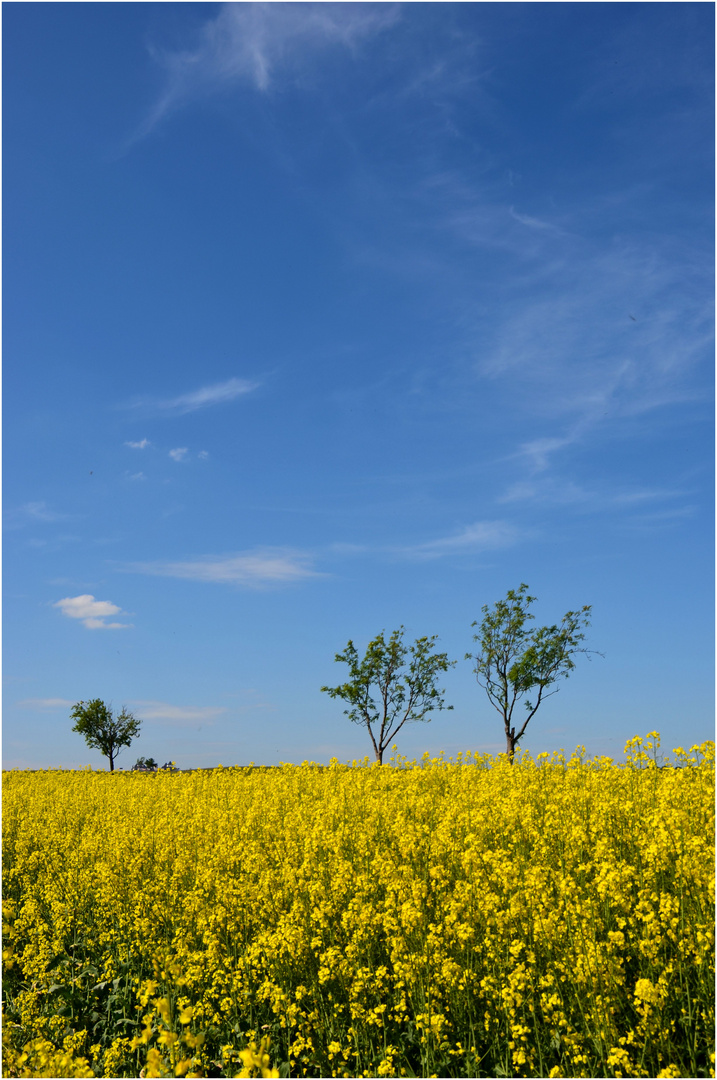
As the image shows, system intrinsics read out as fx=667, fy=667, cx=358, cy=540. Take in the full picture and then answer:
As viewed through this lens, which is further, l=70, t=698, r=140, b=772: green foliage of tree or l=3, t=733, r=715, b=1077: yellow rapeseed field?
l=70, t=698, r=140, b=772: green foliage of tree

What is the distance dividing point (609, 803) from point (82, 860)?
23.7ft

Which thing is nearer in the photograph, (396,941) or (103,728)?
(396,941)

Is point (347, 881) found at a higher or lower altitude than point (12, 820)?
higher

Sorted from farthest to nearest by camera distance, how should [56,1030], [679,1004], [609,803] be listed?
1. [609,803]
2. [56,1030]
3. [679,1004]

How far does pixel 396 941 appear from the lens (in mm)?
5023

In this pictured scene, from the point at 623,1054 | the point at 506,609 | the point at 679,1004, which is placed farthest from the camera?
the point at 506,609

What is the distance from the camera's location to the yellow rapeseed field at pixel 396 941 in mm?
4523

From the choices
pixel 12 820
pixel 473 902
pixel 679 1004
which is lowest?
pixel 12 820

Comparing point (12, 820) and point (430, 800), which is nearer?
point (430, 800)

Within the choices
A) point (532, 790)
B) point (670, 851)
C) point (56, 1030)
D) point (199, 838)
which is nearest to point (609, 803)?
point (670, 851)

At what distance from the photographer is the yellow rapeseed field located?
4.52 m

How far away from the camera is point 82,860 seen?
31.0 feet

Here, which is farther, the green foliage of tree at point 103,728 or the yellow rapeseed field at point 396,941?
the green foliage of tree at point 103,728

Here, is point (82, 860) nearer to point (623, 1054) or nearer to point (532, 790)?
point (532, 790)
